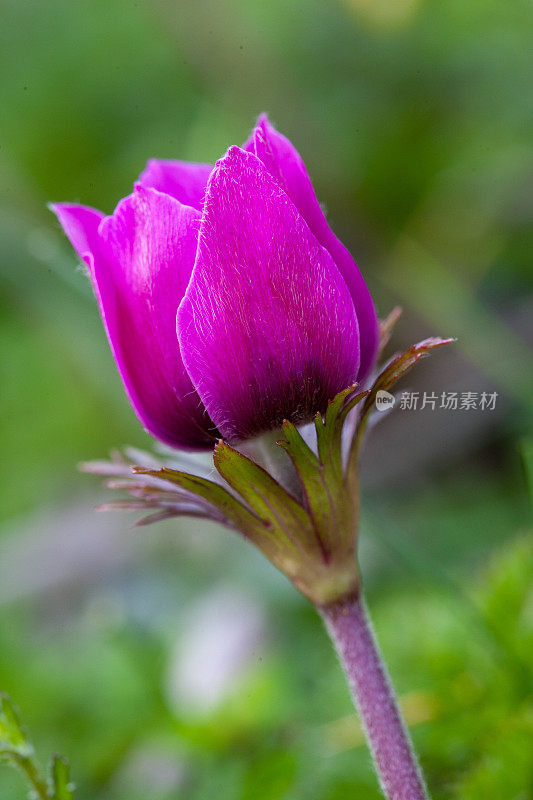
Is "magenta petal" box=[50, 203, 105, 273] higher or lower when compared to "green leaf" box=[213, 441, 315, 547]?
higher

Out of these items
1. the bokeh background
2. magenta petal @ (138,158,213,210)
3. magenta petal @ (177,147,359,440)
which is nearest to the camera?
magenta petal @ (177,147,359,440)

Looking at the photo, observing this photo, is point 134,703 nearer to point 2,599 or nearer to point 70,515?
point 2,599

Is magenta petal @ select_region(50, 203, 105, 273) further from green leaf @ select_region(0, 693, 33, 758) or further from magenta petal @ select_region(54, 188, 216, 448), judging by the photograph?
green leaf @ select_region(0, 693, 33, 758)

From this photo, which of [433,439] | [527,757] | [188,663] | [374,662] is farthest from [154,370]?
[433,439]

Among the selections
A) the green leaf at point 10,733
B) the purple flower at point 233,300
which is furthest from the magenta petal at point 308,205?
the green leaf at point 10,733

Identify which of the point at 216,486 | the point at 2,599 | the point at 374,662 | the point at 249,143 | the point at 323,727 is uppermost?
the point at 249,143

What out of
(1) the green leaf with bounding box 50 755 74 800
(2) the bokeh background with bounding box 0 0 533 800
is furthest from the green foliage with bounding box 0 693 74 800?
(2) the bokeh background with bounding box 0 0 533 800

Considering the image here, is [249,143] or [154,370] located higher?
[249,143]
